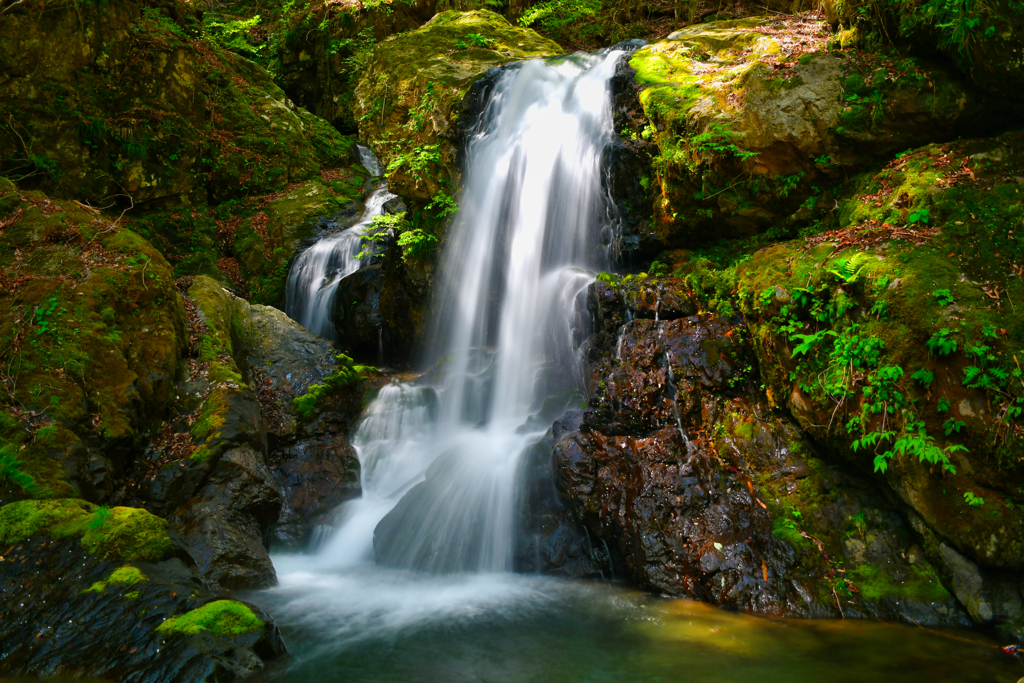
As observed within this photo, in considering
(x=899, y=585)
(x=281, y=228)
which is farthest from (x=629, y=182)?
(x=281, y=228)

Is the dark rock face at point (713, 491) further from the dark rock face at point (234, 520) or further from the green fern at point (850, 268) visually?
the dark rock face at point (234, 520)

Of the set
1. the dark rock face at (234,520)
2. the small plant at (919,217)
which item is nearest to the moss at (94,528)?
the dark rock face at (234,520)

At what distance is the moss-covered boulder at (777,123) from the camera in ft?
19.8

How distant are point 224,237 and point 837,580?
1220 centimetres

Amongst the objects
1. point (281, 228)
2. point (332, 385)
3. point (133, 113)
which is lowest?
point (332, 385)

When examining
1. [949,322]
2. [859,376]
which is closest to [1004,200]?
[949,322]

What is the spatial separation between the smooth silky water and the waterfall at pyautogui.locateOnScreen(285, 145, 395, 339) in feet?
0.17

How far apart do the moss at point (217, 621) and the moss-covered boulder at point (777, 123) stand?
20.8 ft

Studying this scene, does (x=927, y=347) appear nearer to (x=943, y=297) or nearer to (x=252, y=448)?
(x=943, y=297)

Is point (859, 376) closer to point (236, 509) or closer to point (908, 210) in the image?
point (908, 210)

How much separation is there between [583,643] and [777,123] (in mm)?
5890

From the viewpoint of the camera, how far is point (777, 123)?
6.52 meters

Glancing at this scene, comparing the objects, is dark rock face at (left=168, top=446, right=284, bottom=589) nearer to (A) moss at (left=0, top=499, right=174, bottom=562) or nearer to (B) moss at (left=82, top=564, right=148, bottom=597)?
(A) moss at (left=0, top=499, right=174, bottom=562)

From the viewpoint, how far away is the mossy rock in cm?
423
